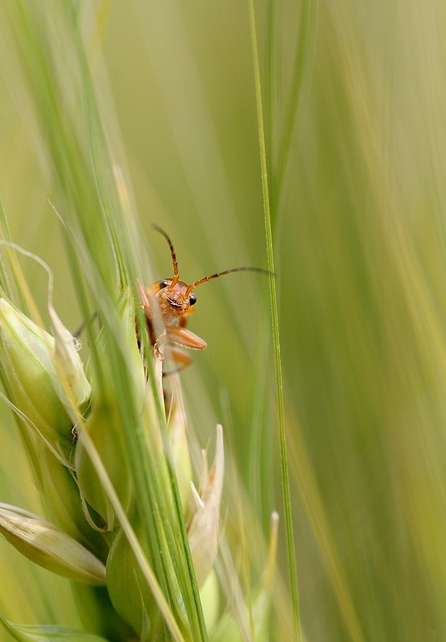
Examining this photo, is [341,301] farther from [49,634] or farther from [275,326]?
[49,634]

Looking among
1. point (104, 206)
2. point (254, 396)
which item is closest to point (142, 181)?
point (254, 396)

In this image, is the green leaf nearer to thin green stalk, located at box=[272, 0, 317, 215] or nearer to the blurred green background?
the blurred green background

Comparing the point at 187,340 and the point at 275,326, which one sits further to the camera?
the point at 187,340

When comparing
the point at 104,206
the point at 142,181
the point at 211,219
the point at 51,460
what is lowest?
the point at 51,460

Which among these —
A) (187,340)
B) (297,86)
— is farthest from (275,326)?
(187,340)

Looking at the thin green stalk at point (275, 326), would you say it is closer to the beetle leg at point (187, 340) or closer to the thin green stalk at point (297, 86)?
the thin green stalk at point (297, 86)

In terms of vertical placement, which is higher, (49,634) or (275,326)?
(275,326)

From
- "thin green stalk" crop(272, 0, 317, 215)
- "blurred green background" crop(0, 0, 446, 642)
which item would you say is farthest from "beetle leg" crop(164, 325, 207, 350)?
"thin green stalk" crop(272, 0, 317, 215)

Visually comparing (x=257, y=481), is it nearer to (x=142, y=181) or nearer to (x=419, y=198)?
(x=419, y=198)
